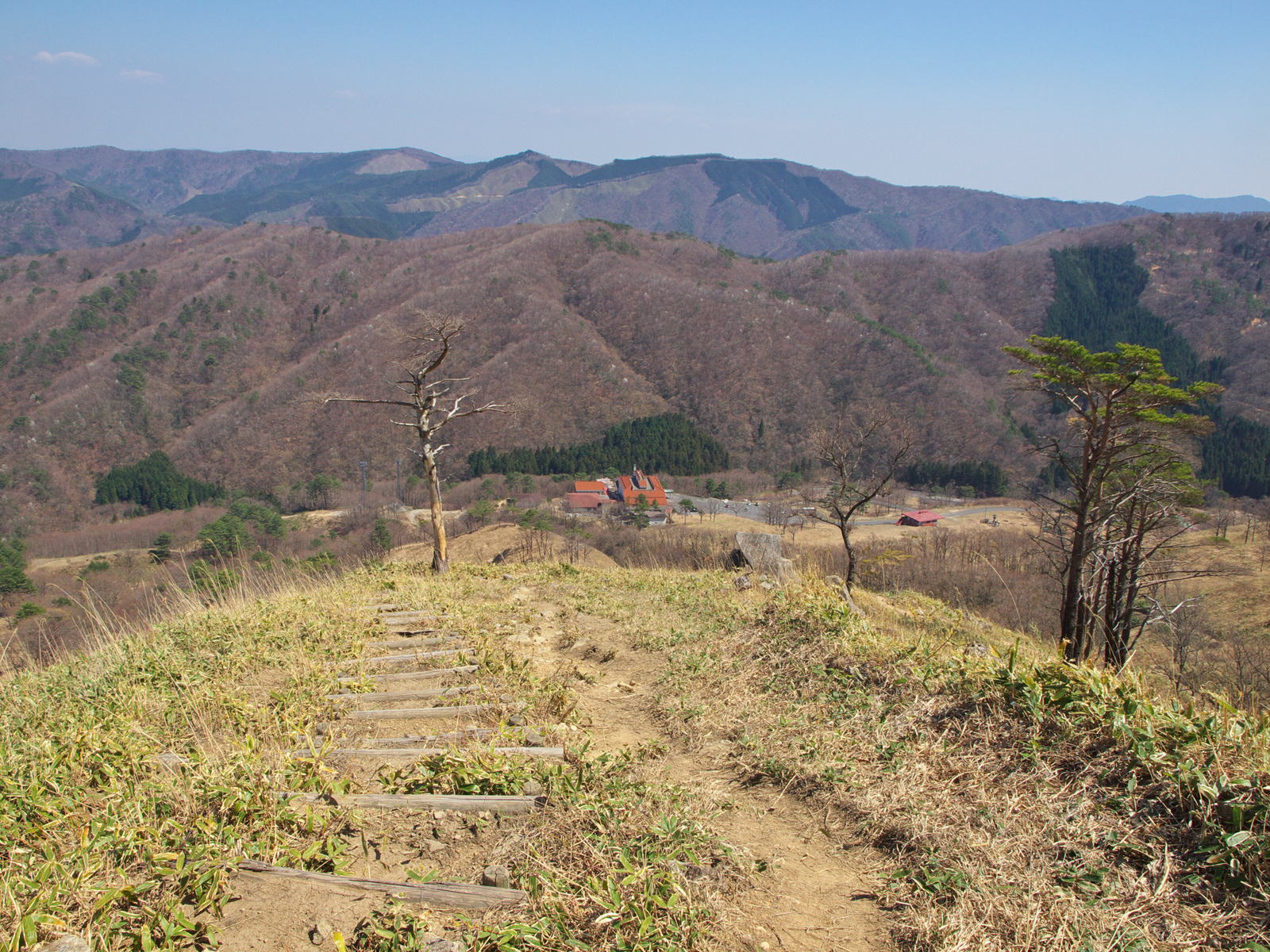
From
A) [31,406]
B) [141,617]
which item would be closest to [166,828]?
[141,617]

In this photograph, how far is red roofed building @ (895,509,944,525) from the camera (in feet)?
175

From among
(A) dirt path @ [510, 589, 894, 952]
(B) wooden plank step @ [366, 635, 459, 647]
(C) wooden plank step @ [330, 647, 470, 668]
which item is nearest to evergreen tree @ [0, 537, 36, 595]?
(B) wooden plank step @ [366, 635, 459, 647]

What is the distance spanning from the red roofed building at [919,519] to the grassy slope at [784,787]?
51632mm

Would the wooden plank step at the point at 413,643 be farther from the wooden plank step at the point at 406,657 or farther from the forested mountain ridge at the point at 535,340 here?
the forested mountain ridge at the point at 535,340

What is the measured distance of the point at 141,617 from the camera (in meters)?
8.12

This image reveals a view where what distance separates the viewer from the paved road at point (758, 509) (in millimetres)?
55809

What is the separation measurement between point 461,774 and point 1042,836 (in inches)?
103

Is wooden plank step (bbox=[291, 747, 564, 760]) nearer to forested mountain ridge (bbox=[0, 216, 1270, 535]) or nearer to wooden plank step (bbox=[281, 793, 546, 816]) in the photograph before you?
wooden plank step (bbox=[281, 793, 546, 816])

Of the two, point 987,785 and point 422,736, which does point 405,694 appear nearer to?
point 422,736

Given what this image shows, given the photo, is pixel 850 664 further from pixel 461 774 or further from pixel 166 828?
pixel 166 828

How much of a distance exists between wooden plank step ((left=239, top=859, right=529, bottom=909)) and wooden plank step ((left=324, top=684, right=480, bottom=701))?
7.58ft

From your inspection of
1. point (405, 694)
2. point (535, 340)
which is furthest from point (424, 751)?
point (535, 340)

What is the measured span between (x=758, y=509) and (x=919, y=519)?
12.2 metres

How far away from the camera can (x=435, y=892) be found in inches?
103
